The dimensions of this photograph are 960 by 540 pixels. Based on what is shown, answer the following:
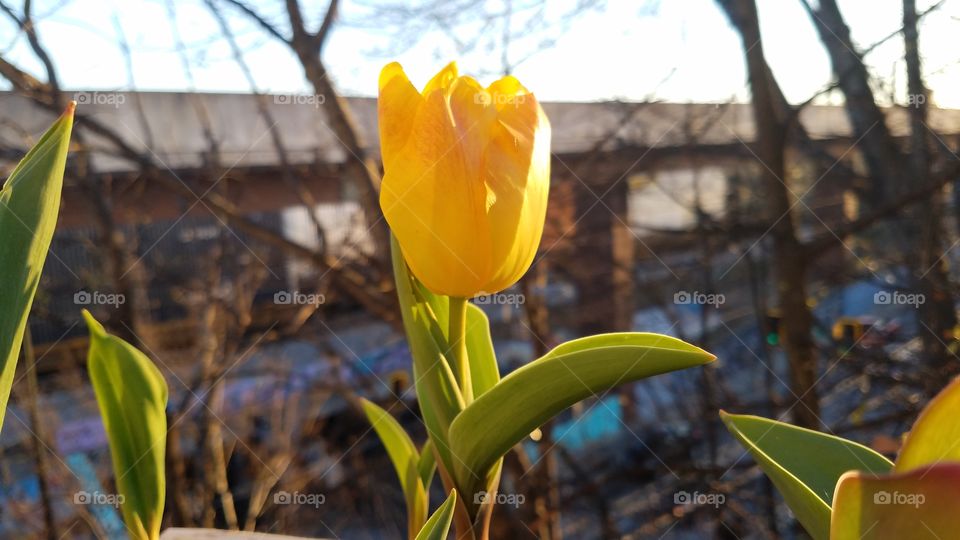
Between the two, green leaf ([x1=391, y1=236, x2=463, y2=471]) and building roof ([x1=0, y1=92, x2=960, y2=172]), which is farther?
building roof ([x1=0, y1=92, x2=960, y2=172])

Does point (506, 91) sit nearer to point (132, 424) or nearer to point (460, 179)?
point (460, 179)

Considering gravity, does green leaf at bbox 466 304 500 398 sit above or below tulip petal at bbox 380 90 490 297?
below

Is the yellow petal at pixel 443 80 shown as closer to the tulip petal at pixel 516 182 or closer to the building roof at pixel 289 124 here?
the tulip petal at pixel 516 182

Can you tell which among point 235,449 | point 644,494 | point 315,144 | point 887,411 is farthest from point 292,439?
point 887,411

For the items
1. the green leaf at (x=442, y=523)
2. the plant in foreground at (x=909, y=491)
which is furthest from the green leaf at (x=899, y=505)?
the green leaf at (x=442, y=523)

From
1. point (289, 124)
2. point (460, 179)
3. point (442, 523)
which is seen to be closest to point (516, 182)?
point (460, 179)

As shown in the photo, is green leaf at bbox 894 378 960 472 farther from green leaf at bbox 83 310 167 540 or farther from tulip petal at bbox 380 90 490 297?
green leaf at bbox 83 310 167 540

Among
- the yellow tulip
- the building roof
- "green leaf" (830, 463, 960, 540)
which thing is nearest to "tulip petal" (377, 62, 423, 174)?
the yellow tulip
